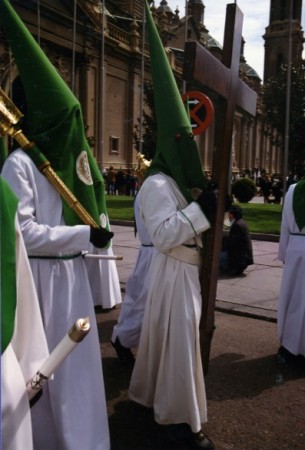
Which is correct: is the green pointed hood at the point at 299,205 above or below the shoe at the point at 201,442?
above

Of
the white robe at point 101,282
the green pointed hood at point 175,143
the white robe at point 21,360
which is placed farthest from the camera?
the white robe at point 101,282

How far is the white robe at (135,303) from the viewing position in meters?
4.54

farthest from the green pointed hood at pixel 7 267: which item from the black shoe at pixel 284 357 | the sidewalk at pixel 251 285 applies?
the sidewalk at pixel 251 285

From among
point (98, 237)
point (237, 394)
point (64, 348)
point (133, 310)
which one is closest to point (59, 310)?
point (98, 237)

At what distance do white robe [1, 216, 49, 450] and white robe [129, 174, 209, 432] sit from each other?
142cm

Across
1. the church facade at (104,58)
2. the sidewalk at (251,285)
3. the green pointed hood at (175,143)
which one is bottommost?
the sidewalk at (251,285)

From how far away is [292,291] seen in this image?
476 cm

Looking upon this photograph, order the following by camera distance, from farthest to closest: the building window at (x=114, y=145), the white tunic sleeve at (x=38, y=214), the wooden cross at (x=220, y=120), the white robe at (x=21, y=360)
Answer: the building window at (x=114, y=145)
the wooden cross at (x=220, y=120)
the white tunic sleeve at (x=38, y=214)
the white robe at (x=21, y=360)

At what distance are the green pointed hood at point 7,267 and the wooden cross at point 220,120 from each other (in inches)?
60.6

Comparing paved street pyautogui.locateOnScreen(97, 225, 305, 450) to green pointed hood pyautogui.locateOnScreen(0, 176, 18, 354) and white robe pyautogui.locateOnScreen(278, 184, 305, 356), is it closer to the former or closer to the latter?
white robe pyautogui.locateOnScreen(278, 184, 305, 356)

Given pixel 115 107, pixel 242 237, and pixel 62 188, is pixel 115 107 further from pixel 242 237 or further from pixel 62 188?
pixel 62 188

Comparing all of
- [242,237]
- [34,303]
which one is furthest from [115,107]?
[34,303]

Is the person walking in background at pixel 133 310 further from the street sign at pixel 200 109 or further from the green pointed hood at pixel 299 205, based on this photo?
the street sign at pixel 200 109

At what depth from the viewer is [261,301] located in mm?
6766
